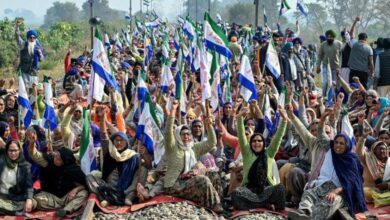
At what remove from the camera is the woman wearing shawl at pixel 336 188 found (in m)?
8.73

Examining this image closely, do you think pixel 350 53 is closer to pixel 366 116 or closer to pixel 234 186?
pixel 366 116

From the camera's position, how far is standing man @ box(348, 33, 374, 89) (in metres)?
14.7

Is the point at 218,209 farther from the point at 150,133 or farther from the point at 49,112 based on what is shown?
the point at 49,112

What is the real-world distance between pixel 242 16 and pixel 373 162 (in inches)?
2980

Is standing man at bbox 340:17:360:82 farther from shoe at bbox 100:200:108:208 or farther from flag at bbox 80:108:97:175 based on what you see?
shoe at bbox 100:200:108:208

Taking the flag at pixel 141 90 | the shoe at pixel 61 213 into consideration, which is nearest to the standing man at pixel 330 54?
the flag at pixel 141 90

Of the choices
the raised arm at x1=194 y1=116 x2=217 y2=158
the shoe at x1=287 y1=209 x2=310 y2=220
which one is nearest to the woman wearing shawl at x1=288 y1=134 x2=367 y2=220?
the shoe at x1=287 y1=209 x2=310 y2=220

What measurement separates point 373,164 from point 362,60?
5.52 metres

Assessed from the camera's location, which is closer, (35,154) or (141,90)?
(35,154)

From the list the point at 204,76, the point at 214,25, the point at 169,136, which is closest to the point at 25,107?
the point at 169,136

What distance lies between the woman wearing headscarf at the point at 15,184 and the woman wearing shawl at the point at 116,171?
2.59 ft

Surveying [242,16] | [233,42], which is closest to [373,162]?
[233,42]

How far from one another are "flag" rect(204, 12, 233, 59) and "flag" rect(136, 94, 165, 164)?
209 cm

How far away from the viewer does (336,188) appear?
29.3 ft
